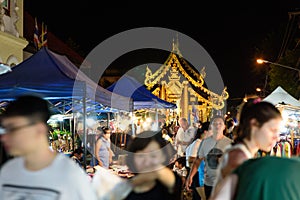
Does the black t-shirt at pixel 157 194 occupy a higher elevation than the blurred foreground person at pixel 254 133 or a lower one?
lower

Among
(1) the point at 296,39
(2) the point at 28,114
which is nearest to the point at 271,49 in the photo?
(1) the point at 296,39

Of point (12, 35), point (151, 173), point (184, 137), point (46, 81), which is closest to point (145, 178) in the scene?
point (151, 173)

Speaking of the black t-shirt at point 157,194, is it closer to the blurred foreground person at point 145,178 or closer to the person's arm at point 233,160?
the blurred foreground person at point 145,178

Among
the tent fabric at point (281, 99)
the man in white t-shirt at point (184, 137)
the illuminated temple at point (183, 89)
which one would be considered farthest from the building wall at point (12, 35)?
the illuminated temple at point (183, 89)

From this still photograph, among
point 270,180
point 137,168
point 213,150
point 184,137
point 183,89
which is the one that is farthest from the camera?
point 183,89

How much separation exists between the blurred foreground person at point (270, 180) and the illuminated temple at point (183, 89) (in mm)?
33677

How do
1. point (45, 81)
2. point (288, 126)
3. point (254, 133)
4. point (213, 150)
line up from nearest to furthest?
point (254, 133) < point (213, 150) < point (45, 81) < point (288, 126)

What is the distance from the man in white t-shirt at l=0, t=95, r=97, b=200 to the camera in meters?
2.47

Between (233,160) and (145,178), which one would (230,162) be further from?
(145,178)

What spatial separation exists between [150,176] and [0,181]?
1.01 m

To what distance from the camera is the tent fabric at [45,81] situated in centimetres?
783

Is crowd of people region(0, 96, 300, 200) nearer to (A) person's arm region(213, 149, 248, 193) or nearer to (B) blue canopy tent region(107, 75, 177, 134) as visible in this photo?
(A) person's arm region(213, 149, 248, 193)

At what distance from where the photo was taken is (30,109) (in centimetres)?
258

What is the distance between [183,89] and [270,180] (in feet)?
130
